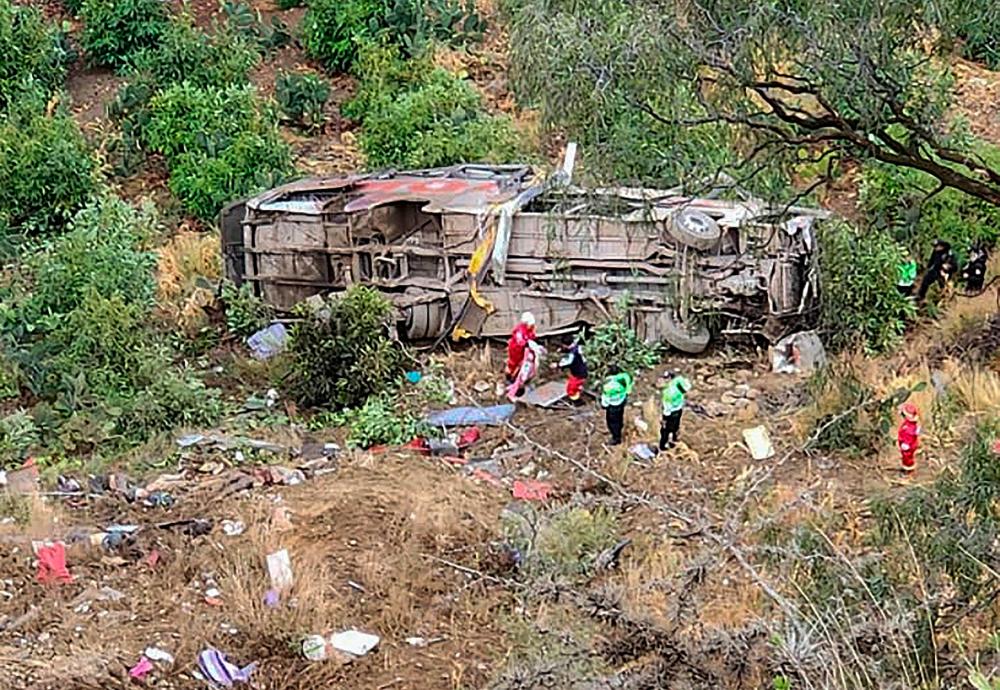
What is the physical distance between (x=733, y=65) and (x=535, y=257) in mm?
5028

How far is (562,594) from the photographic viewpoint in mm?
6203

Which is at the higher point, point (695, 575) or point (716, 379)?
point (695, 575)

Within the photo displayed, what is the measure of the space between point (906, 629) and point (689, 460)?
6349 mm

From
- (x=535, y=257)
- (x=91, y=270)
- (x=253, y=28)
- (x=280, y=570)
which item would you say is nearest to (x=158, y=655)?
(x=280, y=570)

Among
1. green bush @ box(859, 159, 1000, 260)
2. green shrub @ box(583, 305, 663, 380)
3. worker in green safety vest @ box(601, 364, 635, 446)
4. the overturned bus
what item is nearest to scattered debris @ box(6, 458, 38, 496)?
the overturned bus

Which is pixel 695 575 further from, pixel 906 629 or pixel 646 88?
pixel 646 88

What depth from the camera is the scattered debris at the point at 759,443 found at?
1141 centimetres

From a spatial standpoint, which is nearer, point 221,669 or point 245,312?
point 221,669

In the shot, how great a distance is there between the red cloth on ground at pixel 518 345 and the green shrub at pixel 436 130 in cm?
490

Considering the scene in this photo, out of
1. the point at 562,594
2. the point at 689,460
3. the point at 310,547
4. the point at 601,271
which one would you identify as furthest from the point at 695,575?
the point at 601,271

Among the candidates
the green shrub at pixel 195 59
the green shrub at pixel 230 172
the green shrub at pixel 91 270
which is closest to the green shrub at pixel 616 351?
the green shrub at pixel 91 270

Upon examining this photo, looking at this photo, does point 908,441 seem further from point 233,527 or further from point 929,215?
point 929,215

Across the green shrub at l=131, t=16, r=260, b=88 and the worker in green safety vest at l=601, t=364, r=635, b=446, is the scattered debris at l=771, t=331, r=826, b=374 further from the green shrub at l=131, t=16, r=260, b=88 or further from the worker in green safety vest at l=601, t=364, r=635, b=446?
the green shrub at l=131, t=16, r=260, b=88

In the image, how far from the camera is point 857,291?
13.4m
